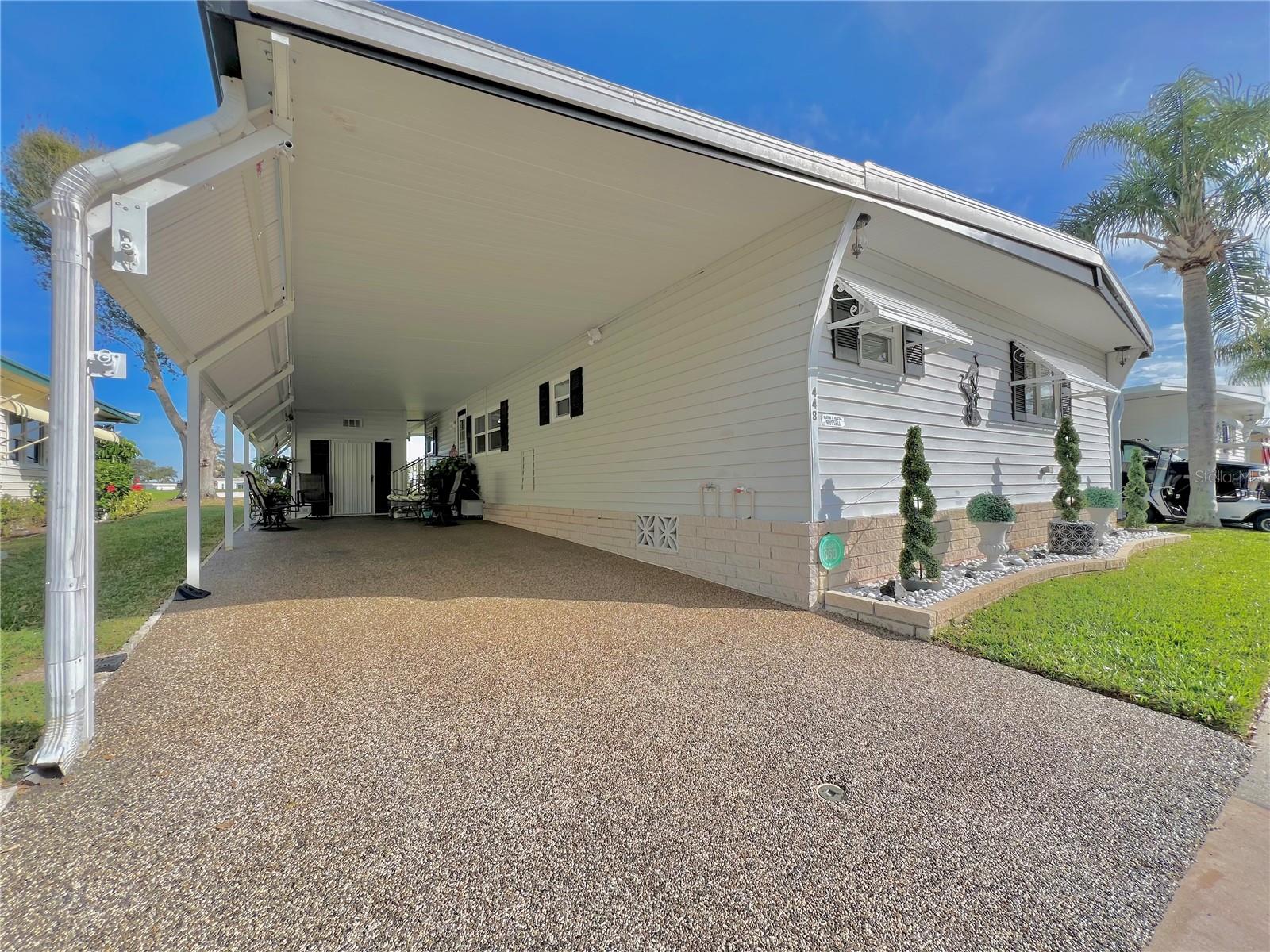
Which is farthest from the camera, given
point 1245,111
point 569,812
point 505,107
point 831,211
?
point 1245,111

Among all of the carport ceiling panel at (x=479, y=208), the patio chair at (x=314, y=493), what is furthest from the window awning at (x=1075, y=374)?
the patio chair at (x=314, y=493)

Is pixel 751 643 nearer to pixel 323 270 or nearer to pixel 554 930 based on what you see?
pixel 554 930

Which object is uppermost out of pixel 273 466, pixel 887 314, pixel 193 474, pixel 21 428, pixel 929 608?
pixel 887 314

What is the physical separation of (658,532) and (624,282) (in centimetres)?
304

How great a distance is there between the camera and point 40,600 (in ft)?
16.2

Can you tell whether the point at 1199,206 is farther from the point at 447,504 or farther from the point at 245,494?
the point at 245,494

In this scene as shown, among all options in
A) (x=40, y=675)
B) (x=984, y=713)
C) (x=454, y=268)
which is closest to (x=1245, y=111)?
(x=984, y=713)

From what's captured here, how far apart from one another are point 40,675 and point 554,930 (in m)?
3.58

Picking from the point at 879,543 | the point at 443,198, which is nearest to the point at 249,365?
the point at 443,198

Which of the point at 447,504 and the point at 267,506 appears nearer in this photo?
the point at 267,506

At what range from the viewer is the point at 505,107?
325 cm

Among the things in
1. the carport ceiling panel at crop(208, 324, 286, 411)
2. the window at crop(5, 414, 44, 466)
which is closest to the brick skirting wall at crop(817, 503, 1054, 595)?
the carport ceiling panel at crop(208, 324, 286, 411)

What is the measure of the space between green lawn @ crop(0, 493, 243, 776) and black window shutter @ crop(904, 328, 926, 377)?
23.1 ft

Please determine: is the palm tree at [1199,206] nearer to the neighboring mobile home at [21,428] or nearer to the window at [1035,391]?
the window at [1035,391]
